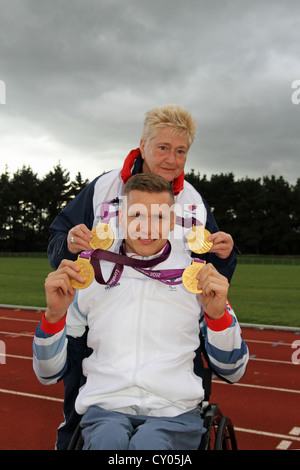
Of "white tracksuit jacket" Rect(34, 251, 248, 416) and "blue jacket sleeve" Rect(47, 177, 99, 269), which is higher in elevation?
"blue jacket sleeve" Rect(47, 177, 99, 269)

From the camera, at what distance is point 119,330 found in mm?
1929

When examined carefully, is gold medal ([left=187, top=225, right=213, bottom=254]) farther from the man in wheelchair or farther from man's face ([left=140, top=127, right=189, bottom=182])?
man's face ([left=140, top=127, right=189, bottom=182])

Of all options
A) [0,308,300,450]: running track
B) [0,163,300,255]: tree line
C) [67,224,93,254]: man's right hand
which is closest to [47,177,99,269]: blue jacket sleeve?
[67,224,93,254]: man's right hand

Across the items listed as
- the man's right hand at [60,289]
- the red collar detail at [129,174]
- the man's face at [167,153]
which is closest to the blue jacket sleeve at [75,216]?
the red collar detail at [129,174]

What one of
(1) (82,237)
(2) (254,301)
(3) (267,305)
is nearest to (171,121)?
(1) (82,237)

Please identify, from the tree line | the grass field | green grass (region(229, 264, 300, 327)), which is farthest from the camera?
the tree line

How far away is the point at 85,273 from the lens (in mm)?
1834

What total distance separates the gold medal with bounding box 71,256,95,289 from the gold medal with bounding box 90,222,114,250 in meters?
0.16

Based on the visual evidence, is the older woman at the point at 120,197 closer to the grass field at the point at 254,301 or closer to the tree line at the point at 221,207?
the grass field at the point at 254,301

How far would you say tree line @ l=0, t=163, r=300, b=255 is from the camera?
2352 inches

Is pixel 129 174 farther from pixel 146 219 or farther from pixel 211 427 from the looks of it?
pixel 211 427

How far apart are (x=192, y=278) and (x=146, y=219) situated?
1.01ft
